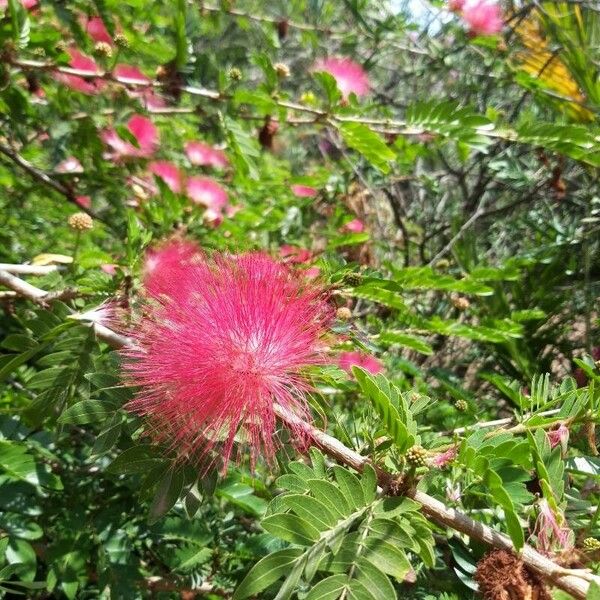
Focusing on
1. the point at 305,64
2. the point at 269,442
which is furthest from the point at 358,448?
the point at 305,64

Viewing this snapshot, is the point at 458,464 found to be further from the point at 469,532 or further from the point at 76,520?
the point at 76,520

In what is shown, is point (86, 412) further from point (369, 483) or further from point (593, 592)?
point (593, 592)

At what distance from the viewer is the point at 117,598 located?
5.07ft

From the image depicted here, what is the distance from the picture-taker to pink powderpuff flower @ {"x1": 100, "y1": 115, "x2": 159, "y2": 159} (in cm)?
307

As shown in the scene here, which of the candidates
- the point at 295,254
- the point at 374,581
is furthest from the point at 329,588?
the point at 295,254

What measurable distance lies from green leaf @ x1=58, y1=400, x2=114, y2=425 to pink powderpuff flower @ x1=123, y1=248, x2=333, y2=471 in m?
0.07

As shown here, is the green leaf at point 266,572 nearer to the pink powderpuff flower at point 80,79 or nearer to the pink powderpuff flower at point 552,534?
the pink powderpuff flower at point 552,534

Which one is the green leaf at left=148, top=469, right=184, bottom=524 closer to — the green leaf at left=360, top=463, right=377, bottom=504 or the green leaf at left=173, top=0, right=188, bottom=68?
the green leaf at left=360, top=463, right=377, bottom=504

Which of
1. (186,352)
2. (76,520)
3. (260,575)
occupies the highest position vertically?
(186,352)

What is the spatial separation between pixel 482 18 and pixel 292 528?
3.90 metres

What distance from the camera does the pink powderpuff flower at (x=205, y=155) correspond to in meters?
3.68

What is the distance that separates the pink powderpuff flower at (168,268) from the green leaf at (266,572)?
58 cm

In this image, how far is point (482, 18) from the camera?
394 centimetres

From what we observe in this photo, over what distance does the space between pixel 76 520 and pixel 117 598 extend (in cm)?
25
